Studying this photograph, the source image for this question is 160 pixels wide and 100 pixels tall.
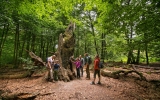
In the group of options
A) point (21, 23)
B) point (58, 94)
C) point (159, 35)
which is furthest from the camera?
point (21, 23)

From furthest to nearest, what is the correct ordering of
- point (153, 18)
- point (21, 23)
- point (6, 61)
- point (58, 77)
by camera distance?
point (6, 61), point (21, 23), point (58, 77), point (153, 18)

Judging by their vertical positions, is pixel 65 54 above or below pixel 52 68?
above

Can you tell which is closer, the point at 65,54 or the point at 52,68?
the point at 52,68

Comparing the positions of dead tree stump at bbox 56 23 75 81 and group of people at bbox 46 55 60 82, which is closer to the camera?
group of people at bbox 46 55 60 82

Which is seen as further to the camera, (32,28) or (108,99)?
(32,28)

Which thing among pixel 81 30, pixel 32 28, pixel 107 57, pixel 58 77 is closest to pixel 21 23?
pixel 32 28

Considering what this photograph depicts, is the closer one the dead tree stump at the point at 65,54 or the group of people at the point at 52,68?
the group of people at the point at 52,68

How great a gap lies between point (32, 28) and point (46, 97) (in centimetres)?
1348

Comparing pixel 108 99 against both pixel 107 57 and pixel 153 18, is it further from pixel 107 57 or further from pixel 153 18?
pixel 107 57

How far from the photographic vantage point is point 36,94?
8.12 meters

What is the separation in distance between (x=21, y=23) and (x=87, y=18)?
12805 mm

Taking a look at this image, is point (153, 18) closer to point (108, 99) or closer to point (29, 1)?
point (108, 99)

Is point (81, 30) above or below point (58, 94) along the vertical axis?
above

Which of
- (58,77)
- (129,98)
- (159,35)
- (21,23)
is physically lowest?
(129,98)
